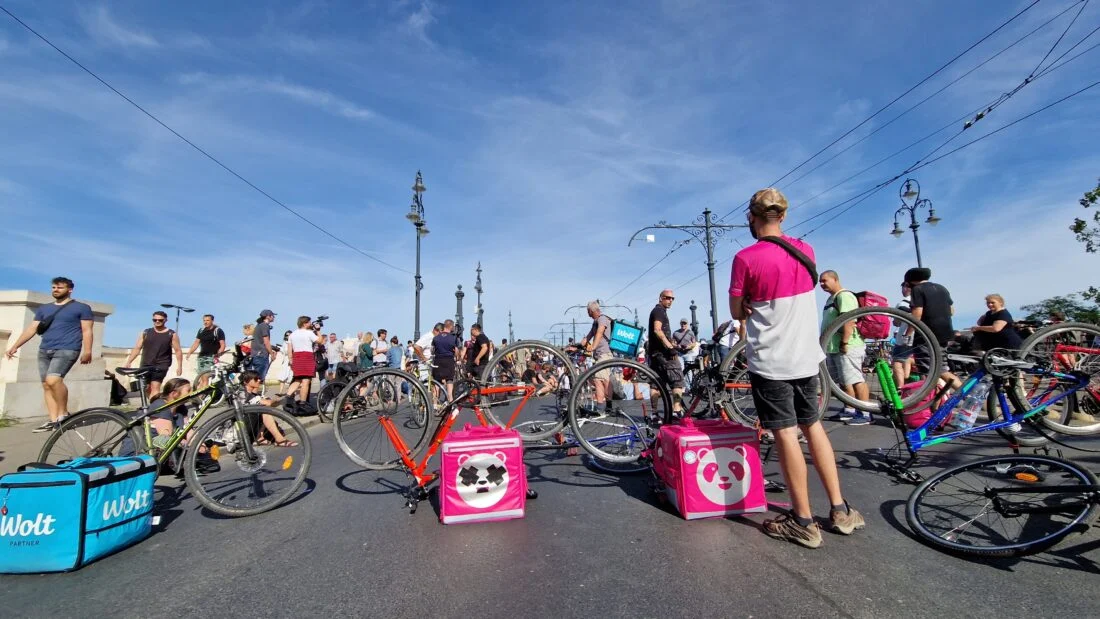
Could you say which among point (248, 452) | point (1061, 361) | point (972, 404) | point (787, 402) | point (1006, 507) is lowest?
point (1006, 507)

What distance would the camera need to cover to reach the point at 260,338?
29.4 ft

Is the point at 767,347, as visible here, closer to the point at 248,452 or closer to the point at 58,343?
the point at 248,452

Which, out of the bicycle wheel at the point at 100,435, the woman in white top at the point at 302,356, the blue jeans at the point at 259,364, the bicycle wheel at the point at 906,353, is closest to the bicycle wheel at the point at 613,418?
the bicycle wheel at the point at 906,353

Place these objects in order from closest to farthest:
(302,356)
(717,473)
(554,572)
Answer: (554,572) < (717,473) < (302,356)

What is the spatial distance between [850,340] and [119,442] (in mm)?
6325

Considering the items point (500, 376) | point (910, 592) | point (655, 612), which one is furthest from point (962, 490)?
point (500, 376)

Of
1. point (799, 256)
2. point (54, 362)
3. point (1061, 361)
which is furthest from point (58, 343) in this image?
point (1061, 361)

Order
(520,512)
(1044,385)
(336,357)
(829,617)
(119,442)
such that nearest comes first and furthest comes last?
1. (829,617)
2. (520,512)
3. (1044,385)
4. (119,442)
5. (336,357)

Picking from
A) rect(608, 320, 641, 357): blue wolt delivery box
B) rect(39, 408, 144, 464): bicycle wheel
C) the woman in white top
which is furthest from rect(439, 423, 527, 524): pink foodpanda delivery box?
the woman in white top

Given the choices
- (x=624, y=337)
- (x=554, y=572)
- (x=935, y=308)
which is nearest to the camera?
(x=554, y=572)

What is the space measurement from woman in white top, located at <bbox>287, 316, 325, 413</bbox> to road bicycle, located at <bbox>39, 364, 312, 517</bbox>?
4.17 meters

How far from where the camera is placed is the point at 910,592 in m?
2.12

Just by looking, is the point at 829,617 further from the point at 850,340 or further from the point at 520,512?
the point at 850,340

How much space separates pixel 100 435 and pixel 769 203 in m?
5.43
